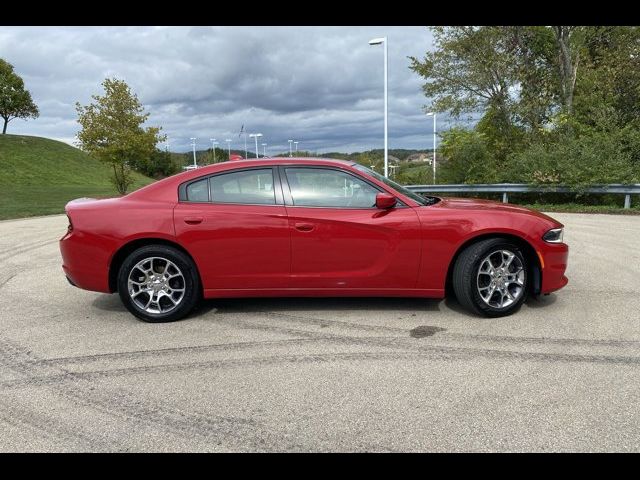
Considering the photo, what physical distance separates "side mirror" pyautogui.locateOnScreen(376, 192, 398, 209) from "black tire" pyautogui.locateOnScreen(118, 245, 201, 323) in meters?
1.84

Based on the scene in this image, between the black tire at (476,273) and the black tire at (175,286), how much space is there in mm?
2477

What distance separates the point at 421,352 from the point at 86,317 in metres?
3.30

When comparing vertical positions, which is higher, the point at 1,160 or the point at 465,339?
the point at 1,160

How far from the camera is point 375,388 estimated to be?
112 inches


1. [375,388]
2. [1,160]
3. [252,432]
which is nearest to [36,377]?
[252,432]

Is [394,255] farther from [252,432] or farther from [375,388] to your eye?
[252,432]

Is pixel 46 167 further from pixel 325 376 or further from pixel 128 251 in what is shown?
pixel 325 376

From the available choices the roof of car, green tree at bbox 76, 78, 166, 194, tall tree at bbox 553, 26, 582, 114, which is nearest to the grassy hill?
green tree at bbox 76, 78, 166, 194

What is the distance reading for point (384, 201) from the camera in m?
3.92

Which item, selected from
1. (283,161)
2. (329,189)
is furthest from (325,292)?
(283,161)

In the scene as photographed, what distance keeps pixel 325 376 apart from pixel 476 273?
1.82 metres

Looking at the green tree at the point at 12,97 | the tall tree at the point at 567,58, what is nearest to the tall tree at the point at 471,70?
the tall tree at the point at 567,58

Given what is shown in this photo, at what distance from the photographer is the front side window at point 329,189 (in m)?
4.06
